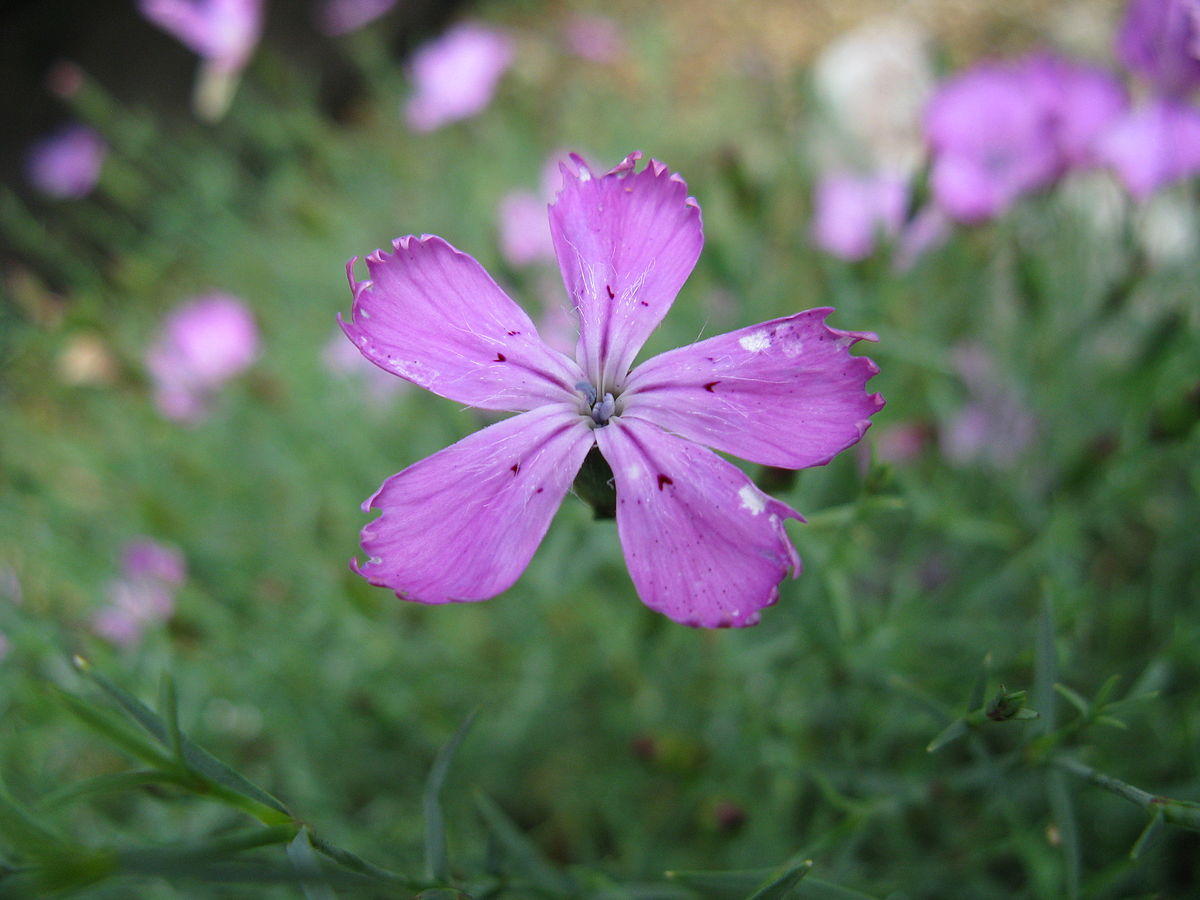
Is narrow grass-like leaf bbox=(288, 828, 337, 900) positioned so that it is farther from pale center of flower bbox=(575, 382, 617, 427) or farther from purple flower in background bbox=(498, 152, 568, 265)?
purple flower in background bbox=(498, 152, 568, 265)

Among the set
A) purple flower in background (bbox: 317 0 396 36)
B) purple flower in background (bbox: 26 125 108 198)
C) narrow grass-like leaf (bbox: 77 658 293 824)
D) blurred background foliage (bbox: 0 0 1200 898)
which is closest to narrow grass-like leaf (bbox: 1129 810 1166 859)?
blurred background foliage (bbox: 0 0 1200 898)

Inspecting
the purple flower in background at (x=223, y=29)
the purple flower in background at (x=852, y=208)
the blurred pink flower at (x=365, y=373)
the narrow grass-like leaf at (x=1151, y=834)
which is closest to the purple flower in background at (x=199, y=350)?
the blurred pink flower at (x=365, y=373)

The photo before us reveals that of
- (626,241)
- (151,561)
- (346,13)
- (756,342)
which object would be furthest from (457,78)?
(756,342)

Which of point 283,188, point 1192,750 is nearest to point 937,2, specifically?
point 283,188

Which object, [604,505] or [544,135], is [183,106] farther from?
[604,505]

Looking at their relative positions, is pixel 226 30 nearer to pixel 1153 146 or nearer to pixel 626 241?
pixel 626 241

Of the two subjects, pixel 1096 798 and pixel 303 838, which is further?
pixel 1096 798

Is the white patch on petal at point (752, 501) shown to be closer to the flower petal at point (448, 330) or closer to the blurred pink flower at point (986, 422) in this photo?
the flower petal at point (448, 330)

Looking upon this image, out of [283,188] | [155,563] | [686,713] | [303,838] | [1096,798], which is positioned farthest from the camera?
[283,188]
